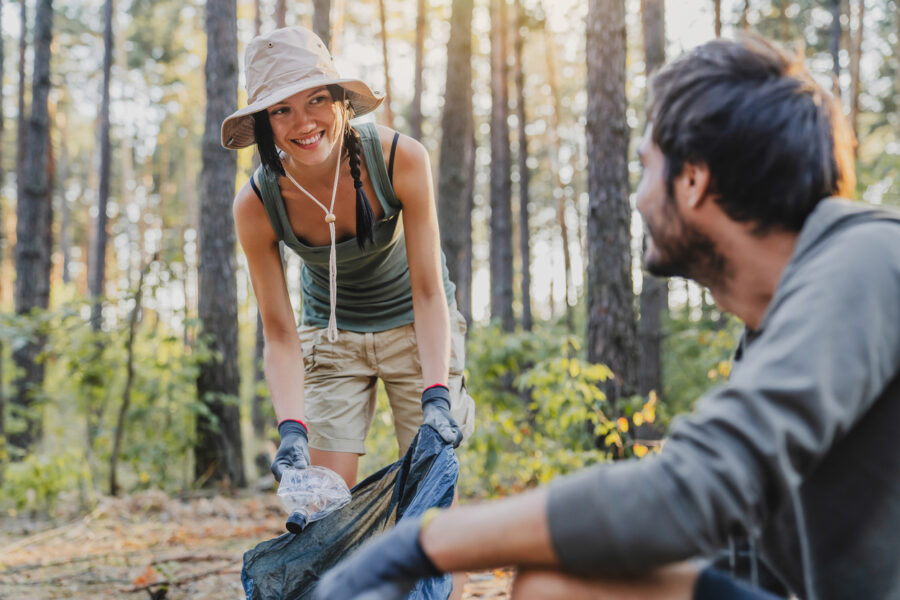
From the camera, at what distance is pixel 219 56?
24.5 feet

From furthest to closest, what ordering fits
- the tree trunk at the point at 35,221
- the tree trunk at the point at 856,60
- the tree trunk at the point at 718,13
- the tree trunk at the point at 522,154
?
the tree trunk at the point at 522,154 < the tree trunk at the point at 856,60 < the tree trunk at the point at 718,13 < the tree trunk at the point at 35,221

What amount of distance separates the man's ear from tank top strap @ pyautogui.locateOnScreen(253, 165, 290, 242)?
1736mm

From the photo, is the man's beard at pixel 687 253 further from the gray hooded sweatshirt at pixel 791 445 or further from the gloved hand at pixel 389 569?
the gloved hand at pixel 389 569

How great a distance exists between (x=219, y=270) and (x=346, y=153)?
5065 millimetres

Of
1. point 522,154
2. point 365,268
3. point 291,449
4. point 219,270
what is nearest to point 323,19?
point 219,270

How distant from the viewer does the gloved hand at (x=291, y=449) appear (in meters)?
2.61

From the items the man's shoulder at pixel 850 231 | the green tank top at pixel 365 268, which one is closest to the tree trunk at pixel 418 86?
the green tank top at pixel 365 268

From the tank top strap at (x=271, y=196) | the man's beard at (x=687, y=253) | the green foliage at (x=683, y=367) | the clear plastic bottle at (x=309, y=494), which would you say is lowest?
the green foliage at (x=683, y=367)

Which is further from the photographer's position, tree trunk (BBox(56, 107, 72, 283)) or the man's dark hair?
tree trunk (BBox(56, 107, 72, 283))

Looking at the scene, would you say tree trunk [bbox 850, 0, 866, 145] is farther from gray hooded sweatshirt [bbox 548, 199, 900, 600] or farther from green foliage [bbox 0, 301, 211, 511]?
gray hooded sweatshirt [bbox 548, 199, 900, 600]

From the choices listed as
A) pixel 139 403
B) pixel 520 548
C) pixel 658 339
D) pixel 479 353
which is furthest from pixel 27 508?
pixel 658 339

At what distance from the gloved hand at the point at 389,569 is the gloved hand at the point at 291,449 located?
136 centimetres

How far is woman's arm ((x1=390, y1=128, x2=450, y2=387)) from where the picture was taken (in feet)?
9.17

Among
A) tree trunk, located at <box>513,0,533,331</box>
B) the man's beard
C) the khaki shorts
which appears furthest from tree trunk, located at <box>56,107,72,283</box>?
the man's beard
